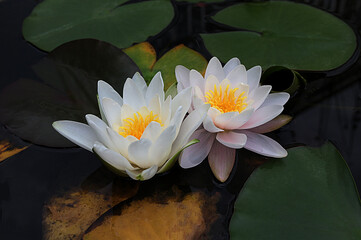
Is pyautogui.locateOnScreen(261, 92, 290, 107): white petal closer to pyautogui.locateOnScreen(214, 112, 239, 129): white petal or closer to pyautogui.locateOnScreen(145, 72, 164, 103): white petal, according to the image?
pyautogui.locateOnScreen(214, 112, 239, 129): white petal

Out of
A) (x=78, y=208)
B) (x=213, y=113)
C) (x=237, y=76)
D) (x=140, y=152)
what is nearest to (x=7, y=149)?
(x=78, y=208)

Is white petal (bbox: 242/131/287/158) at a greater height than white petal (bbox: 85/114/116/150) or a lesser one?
lesser

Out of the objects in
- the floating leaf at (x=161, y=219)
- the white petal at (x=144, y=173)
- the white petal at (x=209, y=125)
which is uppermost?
the white petal at (x=209, y=125)

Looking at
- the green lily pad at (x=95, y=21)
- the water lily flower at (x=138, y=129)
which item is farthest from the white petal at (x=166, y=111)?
the green lily pad at (x=95, y=21)

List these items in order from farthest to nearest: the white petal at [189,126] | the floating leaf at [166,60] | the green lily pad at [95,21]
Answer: the green lily pad at [95,21] < the floating leaf at [166,60] < the white petal at [189,126]

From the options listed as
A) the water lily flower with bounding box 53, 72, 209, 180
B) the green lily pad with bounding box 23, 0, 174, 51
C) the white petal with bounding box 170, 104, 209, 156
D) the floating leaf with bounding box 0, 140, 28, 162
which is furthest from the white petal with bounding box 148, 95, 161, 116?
the green lily pad with bounding box 23, 0, 174, 51

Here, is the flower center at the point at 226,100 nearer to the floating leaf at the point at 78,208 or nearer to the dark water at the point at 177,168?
the dark water at the point at 177,168

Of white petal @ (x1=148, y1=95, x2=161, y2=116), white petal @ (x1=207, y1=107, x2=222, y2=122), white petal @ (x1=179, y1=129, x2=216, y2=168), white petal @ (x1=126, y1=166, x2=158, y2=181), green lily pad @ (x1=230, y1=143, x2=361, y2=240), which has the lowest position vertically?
green lily pad @ (x1=230, y1=143, x2=361, y2=240)

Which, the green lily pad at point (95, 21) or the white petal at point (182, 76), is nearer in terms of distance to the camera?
the white petal at point (182, 76)
